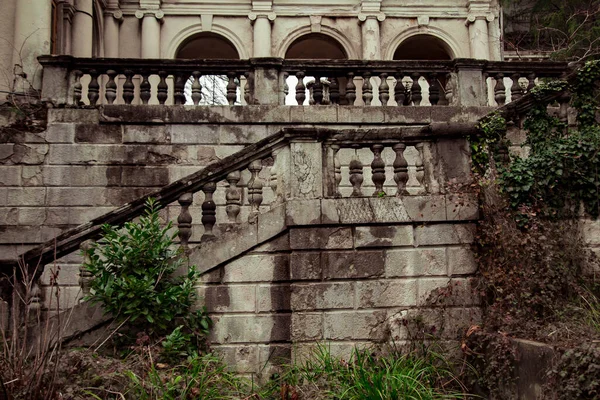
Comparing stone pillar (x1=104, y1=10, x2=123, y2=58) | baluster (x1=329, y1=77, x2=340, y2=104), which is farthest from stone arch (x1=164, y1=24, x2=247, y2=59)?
baluster (x1=329, y1=77, x2=340, y2=104)

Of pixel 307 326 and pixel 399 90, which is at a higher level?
pixel 399 90

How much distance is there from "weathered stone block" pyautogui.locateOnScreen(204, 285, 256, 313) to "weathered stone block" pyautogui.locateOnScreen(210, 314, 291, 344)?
0.09 m

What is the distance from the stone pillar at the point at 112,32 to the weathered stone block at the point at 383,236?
12.2 metres

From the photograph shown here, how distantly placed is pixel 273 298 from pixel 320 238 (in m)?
0.84

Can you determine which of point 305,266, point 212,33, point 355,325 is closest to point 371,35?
point 212,33

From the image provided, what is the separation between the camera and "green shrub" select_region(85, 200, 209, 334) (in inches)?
229

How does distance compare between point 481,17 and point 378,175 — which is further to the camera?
point 481,17

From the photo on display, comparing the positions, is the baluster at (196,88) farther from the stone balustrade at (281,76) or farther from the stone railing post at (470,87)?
the stone railing post at (470,87)

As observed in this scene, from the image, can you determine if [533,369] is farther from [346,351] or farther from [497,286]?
[346,351]

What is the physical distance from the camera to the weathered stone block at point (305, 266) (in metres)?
6.19

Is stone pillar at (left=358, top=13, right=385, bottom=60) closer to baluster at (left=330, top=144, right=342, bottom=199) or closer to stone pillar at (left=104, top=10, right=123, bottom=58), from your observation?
stone pillar at (left=104, top=10, right=123, bottom=58)

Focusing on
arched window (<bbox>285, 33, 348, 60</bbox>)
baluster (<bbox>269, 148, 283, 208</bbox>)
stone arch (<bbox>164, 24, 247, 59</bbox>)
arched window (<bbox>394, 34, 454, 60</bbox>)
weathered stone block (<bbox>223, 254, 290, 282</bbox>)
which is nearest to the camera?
weathered stone block (<bbox>223, 254, 290, 282</bbox>)

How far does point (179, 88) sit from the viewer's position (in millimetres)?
9438

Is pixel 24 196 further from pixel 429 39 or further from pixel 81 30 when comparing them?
pixel 429 39
